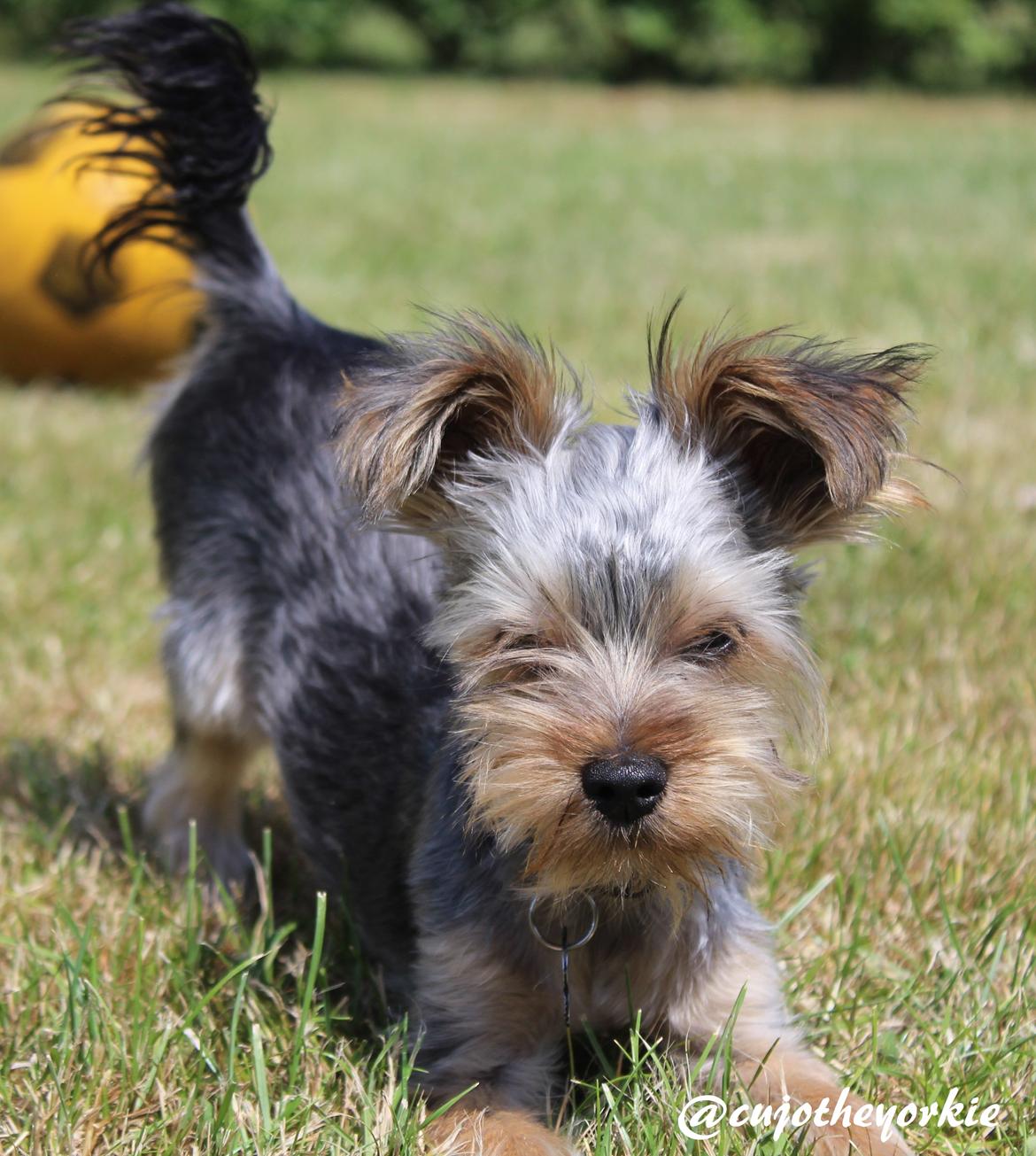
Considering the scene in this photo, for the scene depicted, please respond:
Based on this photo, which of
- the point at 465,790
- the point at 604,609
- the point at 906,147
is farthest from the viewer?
the point at 906,147

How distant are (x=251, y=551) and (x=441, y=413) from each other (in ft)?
Answer: 4.21

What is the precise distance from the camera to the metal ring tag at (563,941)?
114 inches

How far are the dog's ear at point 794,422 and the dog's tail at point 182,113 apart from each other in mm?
1756

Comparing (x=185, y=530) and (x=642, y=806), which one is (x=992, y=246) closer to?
(x=185, y=530)

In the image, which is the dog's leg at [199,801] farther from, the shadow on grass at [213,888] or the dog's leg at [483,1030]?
the dog's leg at [483,1030]

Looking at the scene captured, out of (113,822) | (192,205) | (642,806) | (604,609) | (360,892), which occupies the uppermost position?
(192,205)

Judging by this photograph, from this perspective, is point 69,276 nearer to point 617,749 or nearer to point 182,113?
point 182,113

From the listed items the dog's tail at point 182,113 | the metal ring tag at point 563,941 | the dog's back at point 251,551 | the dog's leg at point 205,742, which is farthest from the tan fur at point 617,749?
the dog's tail at point 182,113

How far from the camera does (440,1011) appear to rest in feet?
9.80

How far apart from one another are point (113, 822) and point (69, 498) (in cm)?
260

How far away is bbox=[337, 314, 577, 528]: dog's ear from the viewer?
2816 mm

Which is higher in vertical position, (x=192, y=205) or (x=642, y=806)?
(x=192, y=205)

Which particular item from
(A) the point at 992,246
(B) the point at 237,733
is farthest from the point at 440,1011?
(A) the point at 992,246

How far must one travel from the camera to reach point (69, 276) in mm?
7910
